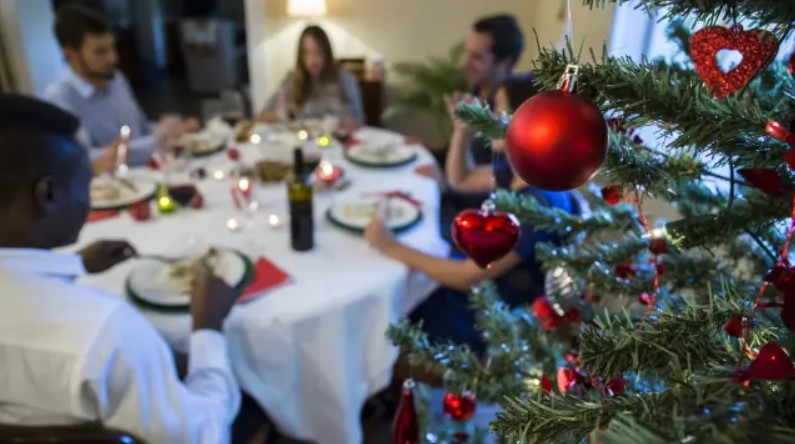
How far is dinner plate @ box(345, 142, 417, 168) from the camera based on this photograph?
2.01m

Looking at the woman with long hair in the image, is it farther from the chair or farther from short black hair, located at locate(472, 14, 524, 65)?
the chair

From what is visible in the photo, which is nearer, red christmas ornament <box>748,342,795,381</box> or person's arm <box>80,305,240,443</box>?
red christmas ornament <box>748,342,795,381</box>

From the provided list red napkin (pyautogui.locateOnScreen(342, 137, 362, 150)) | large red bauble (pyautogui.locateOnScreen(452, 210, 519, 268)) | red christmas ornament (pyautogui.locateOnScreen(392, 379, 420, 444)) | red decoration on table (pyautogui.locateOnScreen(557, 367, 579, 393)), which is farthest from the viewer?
Result: red napkin (pyautogui.locateOnScreen(342, 137, 362, 150))

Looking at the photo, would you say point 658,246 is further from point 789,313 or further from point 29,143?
point 29,143

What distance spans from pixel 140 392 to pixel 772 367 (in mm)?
838

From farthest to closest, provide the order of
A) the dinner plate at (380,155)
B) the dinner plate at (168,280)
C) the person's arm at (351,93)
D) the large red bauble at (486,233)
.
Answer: the person's arm at (351,93), the dinner plate at (380,155), the dinner plate at (168,280), the large red bauble at (486,233)

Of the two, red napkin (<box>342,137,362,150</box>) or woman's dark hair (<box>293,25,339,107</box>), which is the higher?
woman's dark hair (<box>293,25,339,107</box>)

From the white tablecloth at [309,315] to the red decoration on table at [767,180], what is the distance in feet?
2.98

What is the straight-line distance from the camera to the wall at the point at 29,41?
337 cm

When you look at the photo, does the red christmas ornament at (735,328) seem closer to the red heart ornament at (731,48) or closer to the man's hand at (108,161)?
the red heart ornament at (731,48)

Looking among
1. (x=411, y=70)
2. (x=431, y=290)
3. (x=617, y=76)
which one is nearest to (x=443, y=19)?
(x=411, y=70)

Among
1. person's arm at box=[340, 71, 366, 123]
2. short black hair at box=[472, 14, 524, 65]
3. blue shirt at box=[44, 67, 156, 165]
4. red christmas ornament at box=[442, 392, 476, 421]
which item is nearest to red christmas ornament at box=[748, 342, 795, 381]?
red christmas ornament at box=[442, 392, 476, 421]

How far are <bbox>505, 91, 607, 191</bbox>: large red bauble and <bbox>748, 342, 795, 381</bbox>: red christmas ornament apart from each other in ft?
0.62

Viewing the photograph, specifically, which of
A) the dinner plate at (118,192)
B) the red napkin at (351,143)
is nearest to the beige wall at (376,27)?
the red napkin at (351,143)
